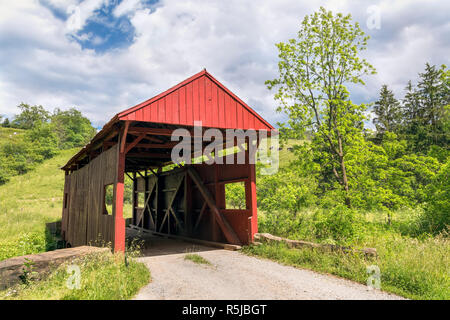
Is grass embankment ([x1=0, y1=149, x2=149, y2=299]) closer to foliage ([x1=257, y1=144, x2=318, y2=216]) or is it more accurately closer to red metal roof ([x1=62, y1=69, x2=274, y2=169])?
red metal roof ([x1=62, y1=69, x2=274, y2=169])

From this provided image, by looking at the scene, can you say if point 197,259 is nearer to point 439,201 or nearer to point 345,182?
point 345,182

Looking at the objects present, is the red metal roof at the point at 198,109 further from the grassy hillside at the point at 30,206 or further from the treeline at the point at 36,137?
the treeline at the point at 36,137

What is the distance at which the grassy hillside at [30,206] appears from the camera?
1380 centimetres

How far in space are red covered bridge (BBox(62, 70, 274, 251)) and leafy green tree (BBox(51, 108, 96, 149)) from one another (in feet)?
238

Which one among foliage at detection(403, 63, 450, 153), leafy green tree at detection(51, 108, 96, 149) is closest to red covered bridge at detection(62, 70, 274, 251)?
foliage at detection(403, 63, 450, 153)

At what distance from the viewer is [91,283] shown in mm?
5078

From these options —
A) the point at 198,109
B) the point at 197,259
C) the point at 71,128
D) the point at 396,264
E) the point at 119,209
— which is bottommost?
the point at 197,259

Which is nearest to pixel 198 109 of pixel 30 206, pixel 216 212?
pixel 216 212

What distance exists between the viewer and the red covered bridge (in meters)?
8.18

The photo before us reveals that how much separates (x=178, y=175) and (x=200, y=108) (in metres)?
6.02

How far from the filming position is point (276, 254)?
25.7 feet
